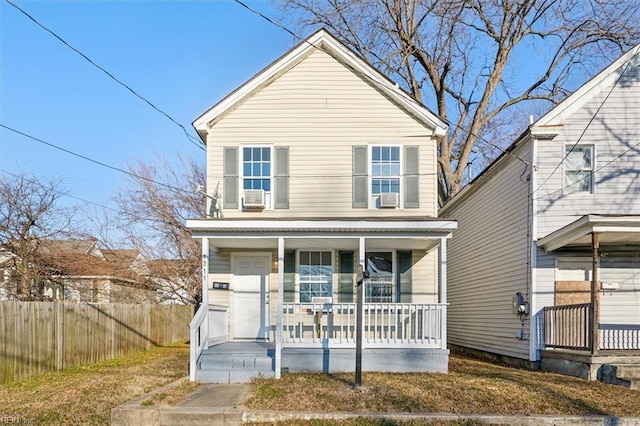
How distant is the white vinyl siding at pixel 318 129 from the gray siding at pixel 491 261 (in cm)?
226

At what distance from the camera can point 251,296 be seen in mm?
10984

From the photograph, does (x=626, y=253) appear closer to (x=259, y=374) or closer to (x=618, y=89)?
(x=618, y=89)

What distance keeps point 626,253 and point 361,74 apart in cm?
708

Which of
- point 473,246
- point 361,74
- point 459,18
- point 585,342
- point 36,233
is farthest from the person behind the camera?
point 459,18

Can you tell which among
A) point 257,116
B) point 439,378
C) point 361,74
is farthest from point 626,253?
point 257,116

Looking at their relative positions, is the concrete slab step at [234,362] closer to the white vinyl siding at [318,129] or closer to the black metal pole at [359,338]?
the black metal pole at [359,338]

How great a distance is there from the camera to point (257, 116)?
36.4 feet

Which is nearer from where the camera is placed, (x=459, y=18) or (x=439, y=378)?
(x=439, y=378)

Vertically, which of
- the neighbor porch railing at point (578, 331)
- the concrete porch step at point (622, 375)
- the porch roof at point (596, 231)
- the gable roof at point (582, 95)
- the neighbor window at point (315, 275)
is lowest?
the concrete porch step at point (622, 375)

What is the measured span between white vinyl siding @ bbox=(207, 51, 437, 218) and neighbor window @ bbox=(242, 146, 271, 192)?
0.21m

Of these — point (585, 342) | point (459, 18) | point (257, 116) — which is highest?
point (459, 18)

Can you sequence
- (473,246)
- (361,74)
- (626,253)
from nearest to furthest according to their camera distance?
(626,253) < (361,74) < (473,246)

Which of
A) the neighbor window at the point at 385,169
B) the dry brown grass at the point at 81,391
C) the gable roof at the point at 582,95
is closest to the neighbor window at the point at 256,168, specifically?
the neighbor window at the point at 385,169

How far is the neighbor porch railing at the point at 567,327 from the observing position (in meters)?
8.80
